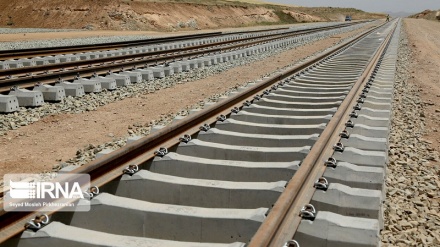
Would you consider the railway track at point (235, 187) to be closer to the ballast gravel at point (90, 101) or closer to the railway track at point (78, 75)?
the ballast gravel at point (90, 101)

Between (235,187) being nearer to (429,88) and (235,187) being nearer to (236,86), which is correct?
(236,86)

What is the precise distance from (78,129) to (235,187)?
14.9 feet

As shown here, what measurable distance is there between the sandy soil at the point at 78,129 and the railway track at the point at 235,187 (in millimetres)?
1959

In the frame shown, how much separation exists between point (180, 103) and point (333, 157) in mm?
5484

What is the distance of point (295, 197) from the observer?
339cm

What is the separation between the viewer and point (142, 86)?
11.4 m

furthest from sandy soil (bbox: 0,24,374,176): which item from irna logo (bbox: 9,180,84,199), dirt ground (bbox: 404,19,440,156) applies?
dirt ground (bbox: 404,19,440,156)

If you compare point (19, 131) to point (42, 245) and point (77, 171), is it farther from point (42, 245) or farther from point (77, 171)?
point (42, 245)

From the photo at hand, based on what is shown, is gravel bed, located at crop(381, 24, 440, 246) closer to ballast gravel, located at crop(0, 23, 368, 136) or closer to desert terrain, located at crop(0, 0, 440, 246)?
desert terrain, located at crop(0, 0, 440, 246)

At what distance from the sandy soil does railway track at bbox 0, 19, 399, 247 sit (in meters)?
1.96

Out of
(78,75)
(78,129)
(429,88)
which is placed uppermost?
(78,75)

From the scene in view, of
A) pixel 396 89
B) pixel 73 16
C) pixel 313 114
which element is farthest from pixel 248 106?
pixel 73 16

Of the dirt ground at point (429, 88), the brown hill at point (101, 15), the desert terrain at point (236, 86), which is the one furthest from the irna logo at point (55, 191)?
the brown hill at point (101, 15)

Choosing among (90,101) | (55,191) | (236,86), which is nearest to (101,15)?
(236,86)
